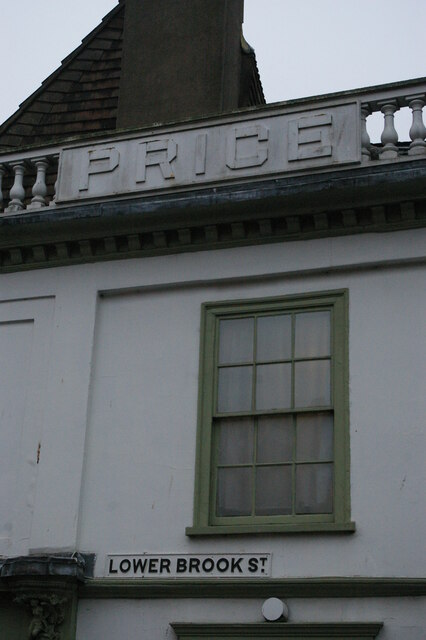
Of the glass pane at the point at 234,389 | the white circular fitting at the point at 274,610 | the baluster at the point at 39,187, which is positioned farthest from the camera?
the baluster at the point at 39,187

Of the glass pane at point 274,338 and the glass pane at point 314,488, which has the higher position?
the glass pane at point 274,338

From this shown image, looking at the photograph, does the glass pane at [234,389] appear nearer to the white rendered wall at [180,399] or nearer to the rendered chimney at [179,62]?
the white rendered wall at [180,399]

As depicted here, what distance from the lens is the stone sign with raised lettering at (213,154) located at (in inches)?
484

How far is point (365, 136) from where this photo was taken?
12227 mm

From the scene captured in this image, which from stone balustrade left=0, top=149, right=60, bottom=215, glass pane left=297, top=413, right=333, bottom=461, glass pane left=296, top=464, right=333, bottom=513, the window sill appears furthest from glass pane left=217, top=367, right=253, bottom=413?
stone balustrade left=0, top=149, right=60, bottom=215

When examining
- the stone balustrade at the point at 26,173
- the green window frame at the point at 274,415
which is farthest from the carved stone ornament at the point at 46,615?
the stone balustrade at the point at 26,173

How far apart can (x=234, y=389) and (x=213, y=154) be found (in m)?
2.60

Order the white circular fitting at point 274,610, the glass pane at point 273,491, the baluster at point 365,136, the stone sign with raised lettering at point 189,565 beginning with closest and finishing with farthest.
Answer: the white circular fitting at point 274,610
the stone sign with raised lettering at point 189,565
the glass pane at point 273,491
the baluster at point 365,136

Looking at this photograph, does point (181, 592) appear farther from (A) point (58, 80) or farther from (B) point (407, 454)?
(A) point (58, 80)

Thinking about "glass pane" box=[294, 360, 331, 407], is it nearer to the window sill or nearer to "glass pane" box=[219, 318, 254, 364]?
"glass pane" box=[219, 318, 254, 364]

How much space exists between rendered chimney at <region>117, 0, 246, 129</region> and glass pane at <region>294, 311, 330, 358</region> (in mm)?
4667

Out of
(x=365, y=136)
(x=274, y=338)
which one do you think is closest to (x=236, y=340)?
(x=274, y=338)

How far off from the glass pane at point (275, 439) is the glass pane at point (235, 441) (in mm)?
100

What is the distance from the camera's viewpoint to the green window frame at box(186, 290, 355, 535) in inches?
440
